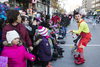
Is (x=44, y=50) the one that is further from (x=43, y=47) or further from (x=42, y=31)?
(x=42, y=31)

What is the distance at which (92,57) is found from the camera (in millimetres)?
4949

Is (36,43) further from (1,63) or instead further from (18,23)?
(1,63)

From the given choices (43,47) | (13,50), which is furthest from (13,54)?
(43,47)

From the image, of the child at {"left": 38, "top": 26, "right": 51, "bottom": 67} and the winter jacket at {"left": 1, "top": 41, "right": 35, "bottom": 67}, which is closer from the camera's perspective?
the winter jacket at {"left": 1, "top": 41, "right": 35, "bottom": 67}

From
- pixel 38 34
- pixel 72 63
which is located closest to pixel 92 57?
pixel 72 63

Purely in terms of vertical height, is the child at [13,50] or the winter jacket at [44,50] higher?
the child at [13,50]

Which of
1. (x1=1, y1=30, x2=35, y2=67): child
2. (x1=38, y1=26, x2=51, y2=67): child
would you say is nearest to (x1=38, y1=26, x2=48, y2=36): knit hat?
Result: (x1=38, y1=26, x2=51, y2=67): child

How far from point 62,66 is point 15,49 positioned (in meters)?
2.37

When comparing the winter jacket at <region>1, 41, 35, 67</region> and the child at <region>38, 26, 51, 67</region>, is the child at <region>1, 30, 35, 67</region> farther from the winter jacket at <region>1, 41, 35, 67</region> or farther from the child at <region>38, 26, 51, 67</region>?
the child at <region>38, 26, 51, 67</region>

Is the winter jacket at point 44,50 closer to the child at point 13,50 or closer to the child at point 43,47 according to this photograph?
the child at point 43,47

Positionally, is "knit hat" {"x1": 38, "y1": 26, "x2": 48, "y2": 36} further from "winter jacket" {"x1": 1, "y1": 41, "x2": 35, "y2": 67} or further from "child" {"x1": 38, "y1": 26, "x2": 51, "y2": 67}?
"winter jacket" {"x1": 1, "y1": 41, "x2": 35, "y2": 67}

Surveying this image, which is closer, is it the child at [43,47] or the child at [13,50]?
the child at [13,50]

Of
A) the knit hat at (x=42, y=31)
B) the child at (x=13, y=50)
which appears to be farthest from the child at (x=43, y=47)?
the child at (x=13, y=50)

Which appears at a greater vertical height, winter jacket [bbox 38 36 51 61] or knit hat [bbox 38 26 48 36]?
knit hat [bbox 38 26 48 36]
